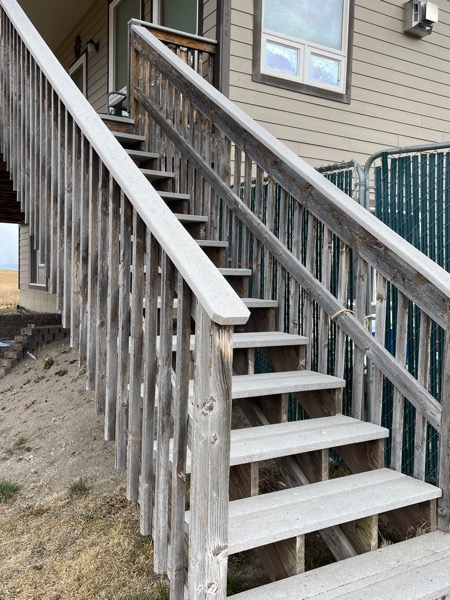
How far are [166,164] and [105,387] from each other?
2.55 meters

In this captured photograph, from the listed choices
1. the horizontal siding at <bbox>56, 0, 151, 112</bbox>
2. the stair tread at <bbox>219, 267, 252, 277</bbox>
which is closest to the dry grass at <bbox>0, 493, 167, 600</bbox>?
→ the stair tread at <bbox>219, 267, 252, 277</bbox>

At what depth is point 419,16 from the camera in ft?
21.5

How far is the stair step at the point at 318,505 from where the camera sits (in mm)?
1944

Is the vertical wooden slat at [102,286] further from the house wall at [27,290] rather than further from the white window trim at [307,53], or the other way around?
the house wall at [27,290]

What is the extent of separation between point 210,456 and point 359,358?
1.43 metres

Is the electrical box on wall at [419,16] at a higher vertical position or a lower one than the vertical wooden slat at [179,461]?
higher

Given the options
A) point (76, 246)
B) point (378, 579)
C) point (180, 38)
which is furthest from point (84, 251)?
point (180, 38)

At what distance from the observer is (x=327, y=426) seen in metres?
2.64

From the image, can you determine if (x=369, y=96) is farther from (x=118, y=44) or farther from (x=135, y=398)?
(x=135, y=398)

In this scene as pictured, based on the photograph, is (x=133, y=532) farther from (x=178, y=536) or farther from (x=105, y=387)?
(x=178, y=536)

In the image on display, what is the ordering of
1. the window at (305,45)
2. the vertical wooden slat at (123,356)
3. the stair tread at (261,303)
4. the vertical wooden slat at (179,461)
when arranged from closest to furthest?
1. the vertical wooden slat at (179,461)
2. the vertical wooden slat at (123,356)
3. the stair tread at (261,303)
4. the window at (305,45)

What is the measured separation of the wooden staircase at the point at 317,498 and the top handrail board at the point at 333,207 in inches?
25.2

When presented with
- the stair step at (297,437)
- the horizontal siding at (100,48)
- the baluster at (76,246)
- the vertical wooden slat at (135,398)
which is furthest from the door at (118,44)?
the stair step at (297,437)

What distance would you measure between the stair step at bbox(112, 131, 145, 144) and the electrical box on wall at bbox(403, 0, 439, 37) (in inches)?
154
